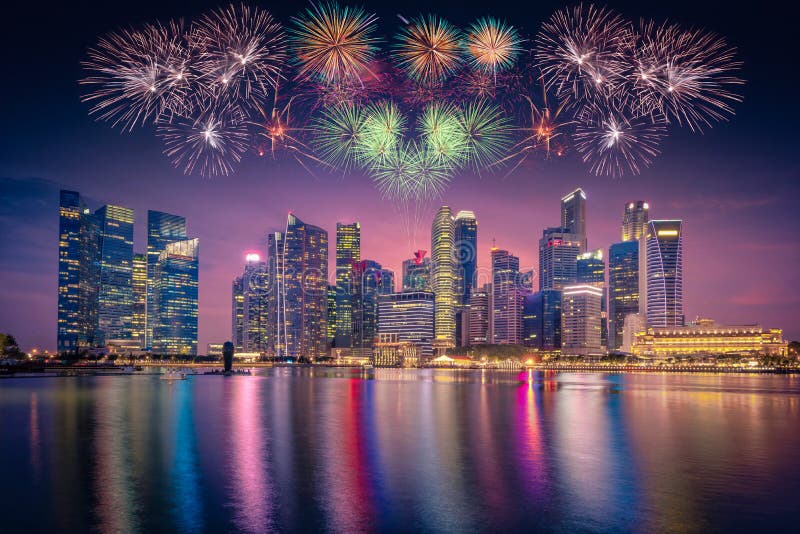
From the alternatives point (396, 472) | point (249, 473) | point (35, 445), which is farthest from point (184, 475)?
point (35, 445)

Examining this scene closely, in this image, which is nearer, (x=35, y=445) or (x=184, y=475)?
(x=184, y=475)

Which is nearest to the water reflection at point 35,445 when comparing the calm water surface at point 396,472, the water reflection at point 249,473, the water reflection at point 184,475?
the calm water surface at point 396,472

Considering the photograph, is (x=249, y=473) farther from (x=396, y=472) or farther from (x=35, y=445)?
(x=35, y=445)

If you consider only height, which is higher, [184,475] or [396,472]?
[184,475]

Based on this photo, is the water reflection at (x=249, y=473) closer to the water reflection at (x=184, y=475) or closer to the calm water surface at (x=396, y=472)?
the calm water surface at (x=396, y=472)

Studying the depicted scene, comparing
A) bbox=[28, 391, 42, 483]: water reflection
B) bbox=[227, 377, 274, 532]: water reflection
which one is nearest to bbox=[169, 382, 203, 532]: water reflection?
bbox=[227, 377, 274, 532]: water reflection

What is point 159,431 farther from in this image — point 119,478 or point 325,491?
point 325,491

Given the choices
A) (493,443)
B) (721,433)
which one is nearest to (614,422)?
(721,433)

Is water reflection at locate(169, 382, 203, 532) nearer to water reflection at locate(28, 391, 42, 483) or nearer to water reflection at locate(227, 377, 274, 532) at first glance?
water reflection at locate(227, 377, 274, 532)

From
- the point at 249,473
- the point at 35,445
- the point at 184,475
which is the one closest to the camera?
the point at 184,475

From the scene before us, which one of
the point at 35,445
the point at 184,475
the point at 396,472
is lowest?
the point at 35,445
